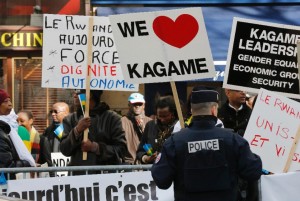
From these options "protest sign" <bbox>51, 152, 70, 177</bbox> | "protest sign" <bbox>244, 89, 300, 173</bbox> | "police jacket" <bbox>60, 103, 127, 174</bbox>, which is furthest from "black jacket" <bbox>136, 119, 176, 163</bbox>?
"protest sign" <bbox>51, 152, 70, 177</bbox>

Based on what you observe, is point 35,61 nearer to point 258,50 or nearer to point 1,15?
point 1,15

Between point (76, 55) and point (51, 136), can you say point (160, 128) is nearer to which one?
point (76, 55)

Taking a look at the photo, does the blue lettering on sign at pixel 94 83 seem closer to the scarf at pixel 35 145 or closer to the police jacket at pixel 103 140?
the police jacket at pixel 103 140

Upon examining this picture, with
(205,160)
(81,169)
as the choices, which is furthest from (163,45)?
(205,160)

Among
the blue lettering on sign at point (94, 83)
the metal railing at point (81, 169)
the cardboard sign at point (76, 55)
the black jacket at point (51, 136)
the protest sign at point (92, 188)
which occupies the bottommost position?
the protest sign at point (92, 188)

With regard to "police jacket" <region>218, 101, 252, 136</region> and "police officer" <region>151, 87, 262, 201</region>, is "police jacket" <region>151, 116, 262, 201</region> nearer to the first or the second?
"police officer" <region>151, 87, 262, 201</region>

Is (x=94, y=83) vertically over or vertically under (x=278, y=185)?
over

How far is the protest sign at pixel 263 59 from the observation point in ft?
31.4

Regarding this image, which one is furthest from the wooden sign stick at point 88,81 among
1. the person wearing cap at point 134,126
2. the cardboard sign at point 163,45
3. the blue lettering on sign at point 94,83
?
the person wearing cap at point 134,126

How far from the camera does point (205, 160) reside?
23.8ft

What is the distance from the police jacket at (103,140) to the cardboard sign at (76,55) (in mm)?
380

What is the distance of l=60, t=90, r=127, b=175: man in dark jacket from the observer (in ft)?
32.9

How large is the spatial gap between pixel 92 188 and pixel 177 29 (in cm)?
172

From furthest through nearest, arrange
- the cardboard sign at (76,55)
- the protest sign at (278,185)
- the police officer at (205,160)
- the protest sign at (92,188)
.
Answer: the cardboard sign at (76,55) → the protest sign at (92,188) → the protest sign at (278,185) → the police officer at (205,160)
